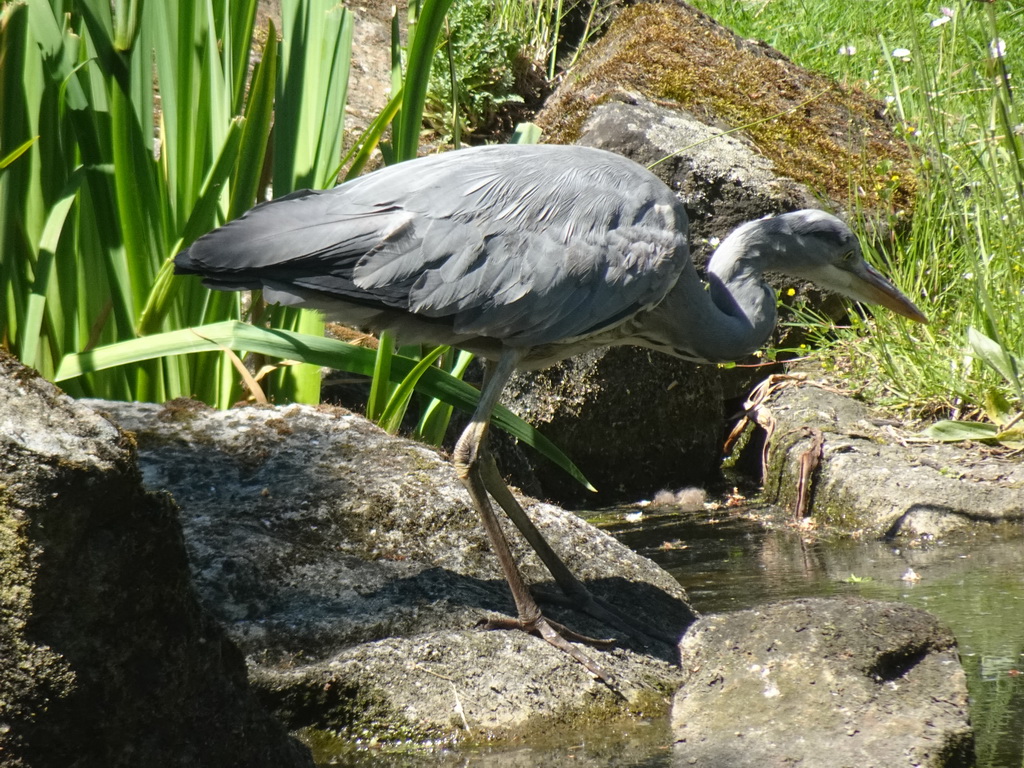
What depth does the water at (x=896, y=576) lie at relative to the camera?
2911mm

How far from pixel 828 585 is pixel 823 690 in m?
1.57

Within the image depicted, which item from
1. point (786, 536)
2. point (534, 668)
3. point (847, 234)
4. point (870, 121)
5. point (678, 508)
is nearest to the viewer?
point (534, 668)

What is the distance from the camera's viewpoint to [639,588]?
372cm

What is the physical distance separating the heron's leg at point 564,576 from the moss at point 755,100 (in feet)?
10.4

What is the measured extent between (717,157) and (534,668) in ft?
12.8

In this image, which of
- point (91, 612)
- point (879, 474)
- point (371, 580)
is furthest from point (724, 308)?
point (91, 612)

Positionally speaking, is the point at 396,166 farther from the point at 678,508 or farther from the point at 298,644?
the point at 678,508

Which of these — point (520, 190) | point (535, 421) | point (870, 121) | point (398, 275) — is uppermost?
point (870, 121)

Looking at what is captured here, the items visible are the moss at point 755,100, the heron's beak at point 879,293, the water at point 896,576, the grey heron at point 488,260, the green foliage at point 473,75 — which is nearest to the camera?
the water at point 896,576

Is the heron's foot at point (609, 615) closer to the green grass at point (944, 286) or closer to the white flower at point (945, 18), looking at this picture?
the white flower at point (945, 18)

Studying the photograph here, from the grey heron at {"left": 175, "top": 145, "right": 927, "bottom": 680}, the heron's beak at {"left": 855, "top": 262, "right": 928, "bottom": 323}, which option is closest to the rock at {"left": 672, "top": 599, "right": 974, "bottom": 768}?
the grey heron at {"left": 175, "top": 145, "right": 927, "bottom": 680}

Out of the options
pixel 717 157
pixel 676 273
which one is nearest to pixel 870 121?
pixel 717 157

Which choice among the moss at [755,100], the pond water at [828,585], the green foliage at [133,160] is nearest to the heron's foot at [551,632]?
the pond water at [828,585]

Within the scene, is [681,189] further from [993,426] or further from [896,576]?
[896,576]
